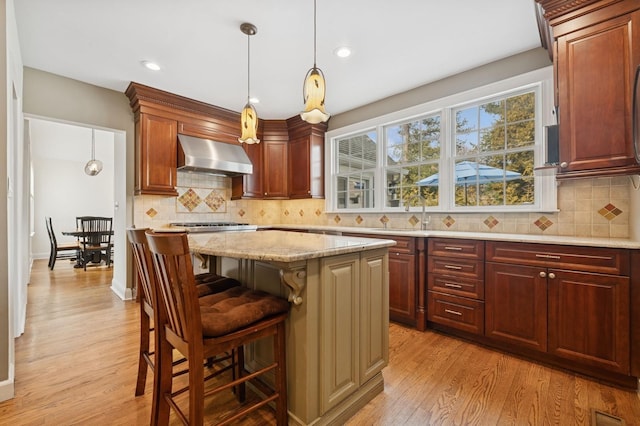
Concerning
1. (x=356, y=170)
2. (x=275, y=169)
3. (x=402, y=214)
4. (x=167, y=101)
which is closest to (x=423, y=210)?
(x=402, y=214)

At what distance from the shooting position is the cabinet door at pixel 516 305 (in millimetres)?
2088

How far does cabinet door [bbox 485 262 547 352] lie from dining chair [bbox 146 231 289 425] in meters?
1.79

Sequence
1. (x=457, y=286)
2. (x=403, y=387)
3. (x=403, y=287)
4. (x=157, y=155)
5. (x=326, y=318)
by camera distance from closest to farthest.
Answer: (x=326, y=318) → (x=403, y=387) → (x=457, y=286) → (x=403, y=287) → (x=157, y=155)

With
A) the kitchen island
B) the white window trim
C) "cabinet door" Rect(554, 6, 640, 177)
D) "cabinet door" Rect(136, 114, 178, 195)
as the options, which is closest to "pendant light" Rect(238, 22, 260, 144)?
the kitchen island

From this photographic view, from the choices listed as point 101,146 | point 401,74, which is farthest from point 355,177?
point 101,146

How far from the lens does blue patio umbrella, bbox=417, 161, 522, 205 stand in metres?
2.88

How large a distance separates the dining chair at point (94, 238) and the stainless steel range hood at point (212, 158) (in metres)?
3.20

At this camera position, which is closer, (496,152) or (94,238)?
(496,152)

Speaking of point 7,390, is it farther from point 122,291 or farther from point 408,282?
point 408,282

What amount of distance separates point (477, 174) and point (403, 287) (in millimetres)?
1438

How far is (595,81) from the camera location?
76.3 inches

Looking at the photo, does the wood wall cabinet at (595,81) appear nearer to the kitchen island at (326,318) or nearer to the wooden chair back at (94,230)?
the kitchen island at (326,318)

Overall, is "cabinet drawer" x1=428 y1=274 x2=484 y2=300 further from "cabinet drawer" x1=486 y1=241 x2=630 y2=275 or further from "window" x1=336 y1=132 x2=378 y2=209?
"window" x1=336 y1=132 x2=378 y2=209

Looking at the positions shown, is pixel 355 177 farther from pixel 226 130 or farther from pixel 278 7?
pixel 278 7
